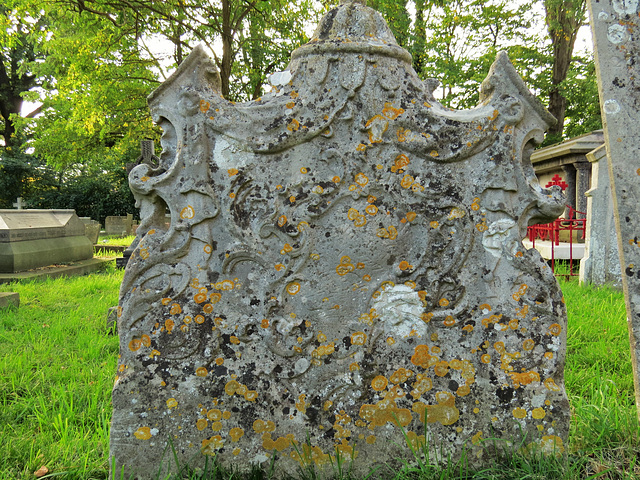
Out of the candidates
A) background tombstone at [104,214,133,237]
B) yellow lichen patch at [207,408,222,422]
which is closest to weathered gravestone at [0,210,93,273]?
yellow lichen patch at [207,408,222,422]

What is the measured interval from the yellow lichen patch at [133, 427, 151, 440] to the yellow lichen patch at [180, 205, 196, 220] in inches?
37.3

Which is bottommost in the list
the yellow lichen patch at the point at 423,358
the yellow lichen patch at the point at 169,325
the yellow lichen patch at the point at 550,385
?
the yellow lichen patch at the point at 550,385

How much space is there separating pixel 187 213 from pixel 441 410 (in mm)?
1464

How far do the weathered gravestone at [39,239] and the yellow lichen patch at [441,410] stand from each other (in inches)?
281

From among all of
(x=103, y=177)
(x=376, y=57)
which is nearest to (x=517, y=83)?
(x=376, y=57)

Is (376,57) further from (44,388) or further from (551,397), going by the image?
(44,388)

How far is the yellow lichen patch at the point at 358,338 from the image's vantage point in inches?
79.4

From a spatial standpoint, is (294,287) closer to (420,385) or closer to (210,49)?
(420,385)

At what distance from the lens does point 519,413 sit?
6.49 feet

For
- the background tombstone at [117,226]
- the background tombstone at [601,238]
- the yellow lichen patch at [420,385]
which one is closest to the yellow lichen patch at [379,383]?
the yellow lichen patch at [420,385]

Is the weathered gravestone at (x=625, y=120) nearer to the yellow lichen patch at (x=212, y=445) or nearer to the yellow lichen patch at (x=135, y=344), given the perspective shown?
the yellow lichen patch at (x=212, y=445)

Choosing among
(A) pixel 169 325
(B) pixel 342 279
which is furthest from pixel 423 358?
(A) pixel 169 325

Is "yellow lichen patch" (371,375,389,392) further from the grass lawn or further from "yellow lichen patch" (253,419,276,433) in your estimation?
"yellow lichen patch" (253,419,276,433)

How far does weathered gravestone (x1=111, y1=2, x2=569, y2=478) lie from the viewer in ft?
6.49
